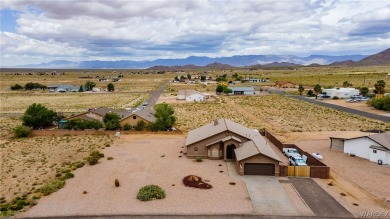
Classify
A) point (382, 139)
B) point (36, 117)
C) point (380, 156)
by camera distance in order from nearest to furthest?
point (380, 156), point (382, 139), point (36, 117)

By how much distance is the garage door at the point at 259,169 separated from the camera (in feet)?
107

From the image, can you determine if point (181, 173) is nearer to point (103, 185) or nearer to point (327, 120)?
point (103, 185)

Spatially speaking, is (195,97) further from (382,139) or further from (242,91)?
(382,139)

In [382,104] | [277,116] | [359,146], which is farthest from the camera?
[382,104]

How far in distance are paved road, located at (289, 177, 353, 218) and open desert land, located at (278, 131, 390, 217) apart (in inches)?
23.2

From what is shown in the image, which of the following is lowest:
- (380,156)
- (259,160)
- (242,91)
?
(380,156)

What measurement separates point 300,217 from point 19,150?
120ft

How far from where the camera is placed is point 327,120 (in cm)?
6488

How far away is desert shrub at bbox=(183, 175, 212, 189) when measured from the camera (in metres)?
29.6

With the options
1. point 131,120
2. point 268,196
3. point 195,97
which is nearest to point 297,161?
point 268,196

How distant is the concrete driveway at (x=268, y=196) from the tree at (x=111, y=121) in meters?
27.8

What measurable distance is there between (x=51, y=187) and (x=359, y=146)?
1323 inches

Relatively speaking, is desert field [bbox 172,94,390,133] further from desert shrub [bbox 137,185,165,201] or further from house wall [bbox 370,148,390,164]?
desert shrub [bbox 137,185,165,201]

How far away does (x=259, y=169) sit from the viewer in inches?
1291
